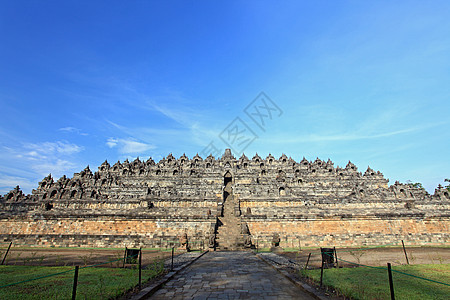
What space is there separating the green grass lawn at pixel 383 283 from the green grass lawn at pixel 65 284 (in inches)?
277

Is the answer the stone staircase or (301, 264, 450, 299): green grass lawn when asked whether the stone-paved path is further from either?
the stone staircase

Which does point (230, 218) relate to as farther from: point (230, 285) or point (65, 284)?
point (65, 284)

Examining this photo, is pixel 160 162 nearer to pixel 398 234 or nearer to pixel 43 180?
pixel 43 180

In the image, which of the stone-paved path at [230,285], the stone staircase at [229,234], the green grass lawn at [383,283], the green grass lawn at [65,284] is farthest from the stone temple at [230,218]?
the green grass lawn at [383,283]

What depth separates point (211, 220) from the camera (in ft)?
76.5

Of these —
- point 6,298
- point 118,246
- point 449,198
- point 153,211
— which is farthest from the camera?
point 449,198

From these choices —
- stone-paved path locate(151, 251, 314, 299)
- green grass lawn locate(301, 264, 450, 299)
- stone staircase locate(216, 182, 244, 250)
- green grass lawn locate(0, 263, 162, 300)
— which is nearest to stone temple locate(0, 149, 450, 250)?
stone staircase locate(216, 182, 244, 250)

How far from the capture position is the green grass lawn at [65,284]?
275 inches

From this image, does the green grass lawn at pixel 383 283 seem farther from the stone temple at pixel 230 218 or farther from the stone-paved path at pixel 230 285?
the stone temple at pixel 230 218

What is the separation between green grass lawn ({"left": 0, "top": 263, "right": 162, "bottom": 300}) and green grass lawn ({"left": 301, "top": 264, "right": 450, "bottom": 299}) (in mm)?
7038

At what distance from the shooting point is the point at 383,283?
8445mm

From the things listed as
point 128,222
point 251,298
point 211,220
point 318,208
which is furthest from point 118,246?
point 318,208

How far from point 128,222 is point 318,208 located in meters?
21.8

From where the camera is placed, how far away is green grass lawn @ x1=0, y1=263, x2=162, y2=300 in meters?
6.99
